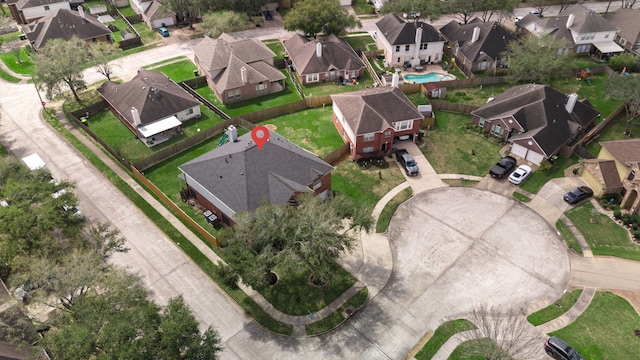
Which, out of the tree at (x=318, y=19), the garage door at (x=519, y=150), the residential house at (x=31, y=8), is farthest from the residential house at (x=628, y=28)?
the residential house at (x=31, y=8)

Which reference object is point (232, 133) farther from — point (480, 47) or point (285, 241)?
point (480, 47)

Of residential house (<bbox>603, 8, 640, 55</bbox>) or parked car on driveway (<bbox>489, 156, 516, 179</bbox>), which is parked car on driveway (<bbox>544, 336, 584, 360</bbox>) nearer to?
parked car on driveway (<bbox>489, 156, 516, 179</bbox>)

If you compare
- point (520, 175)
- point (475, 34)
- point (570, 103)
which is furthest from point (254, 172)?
point (475, 34)

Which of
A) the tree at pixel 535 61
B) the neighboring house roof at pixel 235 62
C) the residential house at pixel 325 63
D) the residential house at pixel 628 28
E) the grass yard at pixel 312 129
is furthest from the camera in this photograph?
the residential house at pixel 628 28

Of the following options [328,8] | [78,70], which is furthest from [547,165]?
[78,70]

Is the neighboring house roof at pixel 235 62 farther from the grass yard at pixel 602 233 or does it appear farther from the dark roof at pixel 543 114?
the grass yard at pixel 602 233

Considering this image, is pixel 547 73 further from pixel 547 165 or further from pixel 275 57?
pixel 275 57

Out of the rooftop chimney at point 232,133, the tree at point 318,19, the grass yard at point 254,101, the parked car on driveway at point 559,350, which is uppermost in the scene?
the tree at point 318,19
